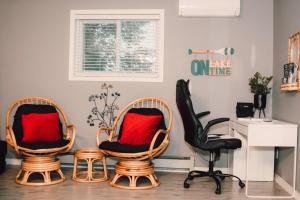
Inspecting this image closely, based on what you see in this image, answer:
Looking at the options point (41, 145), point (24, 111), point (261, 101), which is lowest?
point (41, 145)

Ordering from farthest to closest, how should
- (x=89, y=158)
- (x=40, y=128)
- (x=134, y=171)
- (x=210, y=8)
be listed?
(x=210, y=8) → (x=40, y=128) → (x=89, y=158) → (x=134, y=171)

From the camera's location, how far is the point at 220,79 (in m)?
4.36

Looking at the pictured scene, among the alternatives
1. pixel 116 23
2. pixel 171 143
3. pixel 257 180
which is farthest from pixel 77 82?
pixel 257 180

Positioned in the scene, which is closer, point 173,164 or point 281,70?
point 281,70

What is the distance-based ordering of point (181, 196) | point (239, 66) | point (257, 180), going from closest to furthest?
point (181, 196)
point (257, 180)
point (239, 66)

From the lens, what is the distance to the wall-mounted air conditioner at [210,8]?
4242mm

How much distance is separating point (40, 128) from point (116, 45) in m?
1.48

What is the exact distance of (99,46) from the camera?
182 inches

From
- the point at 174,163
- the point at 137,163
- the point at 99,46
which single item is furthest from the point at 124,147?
the point at 99,46

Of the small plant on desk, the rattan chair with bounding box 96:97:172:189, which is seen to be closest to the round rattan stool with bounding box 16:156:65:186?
the rattan chair with bounding box 96:97:172:189

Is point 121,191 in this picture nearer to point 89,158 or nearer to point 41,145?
point 89,158

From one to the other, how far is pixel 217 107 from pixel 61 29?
2296 millimetres

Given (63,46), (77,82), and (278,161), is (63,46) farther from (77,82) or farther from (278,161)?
(278,161)

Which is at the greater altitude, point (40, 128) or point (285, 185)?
point (40, 128)
